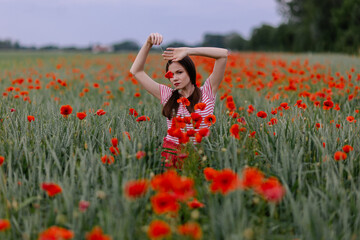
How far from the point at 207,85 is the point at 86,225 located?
5.79 feet

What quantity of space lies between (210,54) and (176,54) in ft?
1.12

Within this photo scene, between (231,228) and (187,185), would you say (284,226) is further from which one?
(187,185)

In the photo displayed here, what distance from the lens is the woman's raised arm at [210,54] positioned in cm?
250

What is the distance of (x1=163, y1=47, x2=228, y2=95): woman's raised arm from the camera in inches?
98.5

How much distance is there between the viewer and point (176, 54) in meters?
2.50

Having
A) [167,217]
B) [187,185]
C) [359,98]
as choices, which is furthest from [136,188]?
[359,98]

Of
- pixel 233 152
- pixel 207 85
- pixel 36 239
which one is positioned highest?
pixel 207 85

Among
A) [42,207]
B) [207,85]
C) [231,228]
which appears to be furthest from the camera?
[207,85]

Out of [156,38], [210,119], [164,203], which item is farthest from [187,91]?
[164,203]

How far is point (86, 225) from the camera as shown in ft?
4.83

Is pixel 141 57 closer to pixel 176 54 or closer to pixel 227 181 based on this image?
pixel 176 54

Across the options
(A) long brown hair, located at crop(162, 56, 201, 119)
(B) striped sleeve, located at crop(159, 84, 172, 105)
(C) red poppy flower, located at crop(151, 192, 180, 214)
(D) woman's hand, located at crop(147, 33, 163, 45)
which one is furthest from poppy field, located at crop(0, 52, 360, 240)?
(D) woman's hand, located at crop(147, 33, 163, 45)

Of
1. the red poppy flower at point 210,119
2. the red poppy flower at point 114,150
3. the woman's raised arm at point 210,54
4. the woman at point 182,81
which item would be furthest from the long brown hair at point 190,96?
the red poppy flower at point 114,150

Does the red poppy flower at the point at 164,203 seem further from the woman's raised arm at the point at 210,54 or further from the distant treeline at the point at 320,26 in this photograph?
the distant treeline at the point at 320,26
